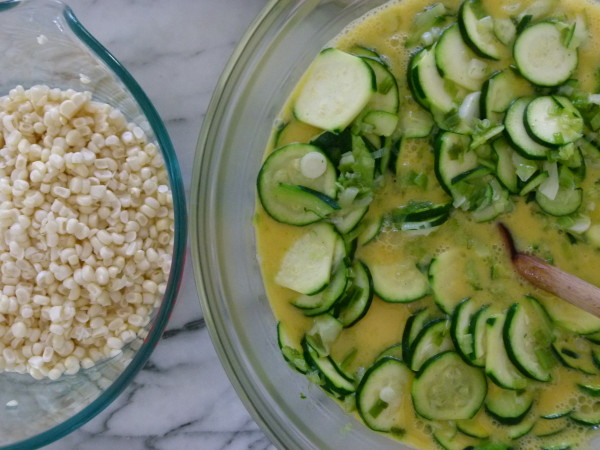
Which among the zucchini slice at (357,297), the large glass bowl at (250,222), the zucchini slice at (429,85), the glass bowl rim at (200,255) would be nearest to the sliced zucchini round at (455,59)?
the zucchini slice at (429,85)

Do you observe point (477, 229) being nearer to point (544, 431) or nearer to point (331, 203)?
point (331, 203)

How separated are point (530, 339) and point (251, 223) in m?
0.97

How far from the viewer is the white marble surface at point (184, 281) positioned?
2348mm

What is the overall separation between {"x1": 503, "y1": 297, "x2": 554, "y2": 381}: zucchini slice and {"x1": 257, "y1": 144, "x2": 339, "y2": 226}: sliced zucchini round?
25.7 inches

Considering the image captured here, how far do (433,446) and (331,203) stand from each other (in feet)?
2.92

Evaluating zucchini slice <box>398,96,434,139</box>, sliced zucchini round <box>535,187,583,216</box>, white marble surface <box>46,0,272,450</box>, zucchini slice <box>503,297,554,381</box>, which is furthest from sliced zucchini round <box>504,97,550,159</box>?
white marble surface <box>46,0,272,450</box>

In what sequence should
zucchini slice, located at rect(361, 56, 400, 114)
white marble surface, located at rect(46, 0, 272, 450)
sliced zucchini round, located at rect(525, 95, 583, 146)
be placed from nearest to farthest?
sliced zucchini round, located at rect(525, 95, 583, 146), zucchini slice, located at rect(361, 56, 400, 114), white marble surface, located at rect(46, 0, 272, 450)

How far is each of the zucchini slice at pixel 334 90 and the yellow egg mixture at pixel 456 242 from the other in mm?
61

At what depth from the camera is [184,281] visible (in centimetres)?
234

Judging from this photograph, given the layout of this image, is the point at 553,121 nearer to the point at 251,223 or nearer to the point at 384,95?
the point at 384,95

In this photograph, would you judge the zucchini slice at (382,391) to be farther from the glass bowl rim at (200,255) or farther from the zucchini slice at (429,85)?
the zucchini slice at (429,85)

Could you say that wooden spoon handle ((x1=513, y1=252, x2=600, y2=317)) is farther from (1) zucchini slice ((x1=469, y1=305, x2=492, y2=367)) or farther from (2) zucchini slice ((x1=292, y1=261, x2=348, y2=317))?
(2) zucchini slice ((x1=292, y1=261, x2=348, y2=317))

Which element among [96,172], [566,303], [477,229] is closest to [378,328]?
[477,229]

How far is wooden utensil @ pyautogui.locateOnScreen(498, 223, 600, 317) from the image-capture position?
1926mm
